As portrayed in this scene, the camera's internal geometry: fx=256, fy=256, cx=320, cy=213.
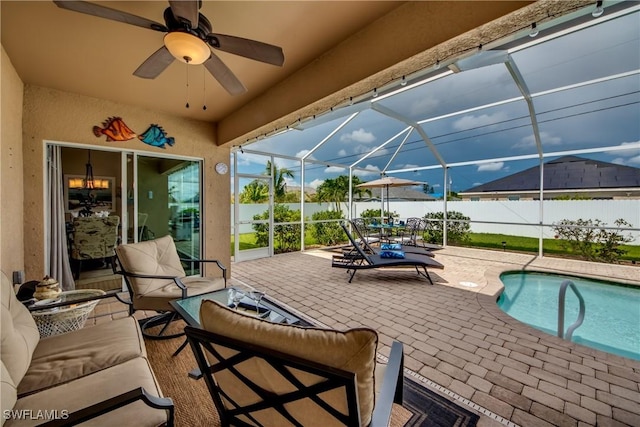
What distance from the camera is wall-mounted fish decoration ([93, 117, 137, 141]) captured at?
393 cm

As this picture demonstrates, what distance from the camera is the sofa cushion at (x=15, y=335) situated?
4.42ft

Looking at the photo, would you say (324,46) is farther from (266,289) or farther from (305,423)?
(266,289)

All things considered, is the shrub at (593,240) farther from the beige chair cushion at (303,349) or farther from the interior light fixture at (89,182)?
the interior light fixture at (89,182)

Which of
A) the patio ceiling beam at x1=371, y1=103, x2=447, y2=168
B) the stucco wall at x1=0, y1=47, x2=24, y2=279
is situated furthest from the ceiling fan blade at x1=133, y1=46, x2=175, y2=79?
the patio ceiling beam at x1=371, y1=103, x2=447, y2=168

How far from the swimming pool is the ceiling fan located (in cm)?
479

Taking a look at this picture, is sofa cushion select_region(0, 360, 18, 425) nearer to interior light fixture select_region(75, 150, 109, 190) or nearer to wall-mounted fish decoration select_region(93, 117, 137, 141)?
wall-mounted fish decoration select_region(93, 117, 137, 141)

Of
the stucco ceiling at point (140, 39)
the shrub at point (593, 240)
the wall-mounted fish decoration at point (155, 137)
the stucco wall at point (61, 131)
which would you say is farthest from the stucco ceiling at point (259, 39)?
the shrub at point (593, 240)

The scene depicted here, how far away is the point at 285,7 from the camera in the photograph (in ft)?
6.93

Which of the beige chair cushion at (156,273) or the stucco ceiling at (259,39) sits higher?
the stucco ceiling at (259,39)

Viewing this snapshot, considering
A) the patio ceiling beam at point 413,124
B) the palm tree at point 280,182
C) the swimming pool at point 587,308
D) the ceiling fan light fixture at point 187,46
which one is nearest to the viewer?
the ceiling fan light fixture at point 187,46

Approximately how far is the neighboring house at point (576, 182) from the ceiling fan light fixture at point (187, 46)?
9232 millimetres

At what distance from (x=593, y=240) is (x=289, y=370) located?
29.3 feet

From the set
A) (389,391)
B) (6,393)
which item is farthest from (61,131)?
(389,391)

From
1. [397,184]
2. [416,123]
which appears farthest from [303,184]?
[416,123]
